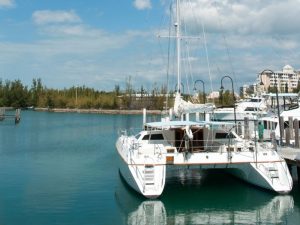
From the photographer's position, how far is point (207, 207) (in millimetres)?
16172

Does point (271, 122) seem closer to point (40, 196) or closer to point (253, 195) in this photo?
point (253, 195)

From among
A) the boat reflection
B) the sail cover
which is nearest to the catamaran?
the sail cover

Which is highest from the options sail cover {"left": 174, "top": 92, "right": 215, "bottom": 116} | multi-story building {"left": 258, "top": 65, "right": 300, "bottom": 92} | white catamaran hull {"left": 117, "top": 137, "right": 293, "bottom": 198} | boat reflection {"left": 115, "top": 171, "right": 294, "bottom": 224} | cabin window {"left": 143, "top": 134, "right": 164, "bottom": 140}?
multi-story building {"left": 258, "top": 65, "right": 300, "bottom": 92}

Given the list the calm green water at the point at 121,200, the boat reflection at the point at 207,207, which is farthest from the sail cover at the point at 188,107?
the boat reflection at the point at 207,207

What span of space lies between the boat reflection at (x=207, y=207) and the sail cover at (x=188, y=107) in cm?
336

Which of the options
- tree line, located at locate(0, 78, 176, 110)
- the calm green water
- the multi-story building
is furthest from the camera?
tree line, located at locate(0, 78, 176, 110)

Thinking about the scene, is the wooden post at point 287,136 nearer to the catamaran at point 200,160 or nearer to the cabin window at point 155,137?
the catamaran at point 200,160

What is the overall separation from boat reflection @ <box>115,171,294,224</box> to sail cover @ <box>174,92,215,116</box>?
336cm

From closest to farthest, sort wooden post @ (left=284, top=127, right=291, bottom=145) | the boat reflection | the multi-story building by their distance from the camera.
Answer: the boat reflection
wooden post @ (left=284, top=127, right=291, bottom=145)
the multi-story building

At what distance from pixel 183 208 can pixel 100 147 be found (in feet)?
71.9

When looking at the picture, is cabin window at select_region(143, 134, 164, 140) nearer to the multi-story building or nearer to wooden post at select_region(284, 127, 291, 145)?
the multi-story building

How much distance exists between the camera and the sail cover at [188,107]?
62.0ft

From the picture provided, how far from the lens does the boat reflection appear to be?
14719 millimetres

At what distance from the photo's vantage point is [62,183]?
68.3 ft
